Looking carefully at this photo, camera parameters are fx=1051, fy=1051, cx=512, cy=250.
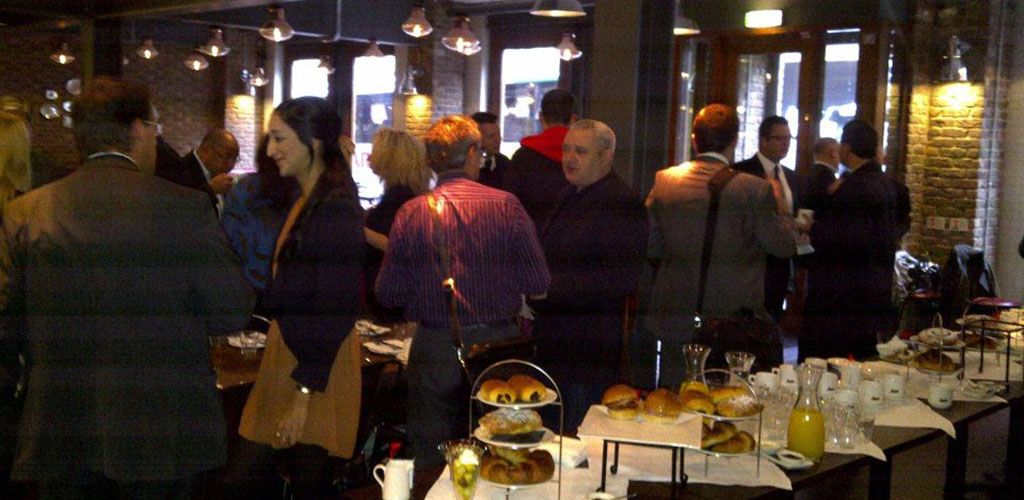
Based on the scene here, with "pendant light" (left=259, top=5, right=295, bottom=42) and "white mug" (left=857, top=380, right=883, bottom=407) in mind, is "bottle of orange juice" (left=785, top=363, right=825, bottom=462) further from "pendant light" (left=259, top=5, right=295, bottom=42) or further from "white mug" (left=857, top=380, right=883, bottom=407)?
"pendant light" (left=259, top=5, right=295, bottom=42)

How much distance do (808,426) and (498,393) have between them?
805 millimetres

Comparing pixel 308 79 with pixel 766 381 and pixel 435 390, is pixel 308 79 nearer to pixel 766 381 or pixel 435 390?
pixel 435 390

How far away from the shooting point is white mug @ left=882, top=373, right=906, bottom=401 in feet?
10.3

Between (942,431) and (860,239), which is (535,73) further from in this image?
(942,431)

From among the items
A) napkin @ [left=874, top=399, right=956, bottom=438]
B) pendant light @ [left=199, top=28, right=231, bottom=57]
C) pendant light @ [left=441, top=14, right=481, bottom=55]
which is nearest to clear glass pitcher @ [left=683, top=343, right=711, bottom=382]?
napkin @ [left=874, top=399, right=956, bottom=438]

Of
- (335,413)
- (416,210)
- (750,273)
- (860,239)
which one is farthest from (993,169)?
(335,413)

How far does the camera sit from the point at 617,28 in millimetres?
5301

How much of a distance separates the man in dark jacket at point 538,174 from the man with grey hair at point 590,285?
76 cm

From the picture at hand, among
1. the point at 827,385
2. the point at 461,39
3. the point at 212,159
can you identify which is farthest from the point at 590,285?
the point at 461,39

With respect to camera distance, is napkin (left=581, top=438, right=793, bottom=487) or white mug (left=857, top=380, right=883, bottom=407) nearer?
napkin (left=581, top=438, right=793, bottom=487)

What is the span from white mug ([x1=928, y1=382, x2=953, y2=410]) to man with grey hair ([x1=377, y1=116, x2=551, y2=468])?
1230mm

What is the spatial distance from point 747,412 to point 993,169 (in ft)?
21.8

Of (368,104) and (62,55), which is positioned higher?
(62,55)

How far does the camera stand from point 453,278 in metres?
3.26
